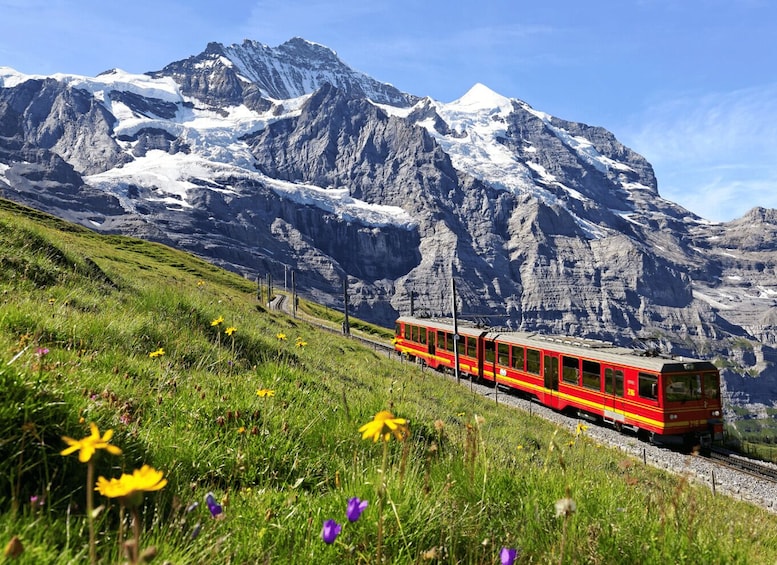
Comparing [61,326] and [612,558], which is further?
[61,326]

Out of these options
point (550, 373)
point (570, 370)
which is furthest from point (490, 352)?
point (570, 370)

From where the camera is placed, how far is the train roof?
18.1 metres

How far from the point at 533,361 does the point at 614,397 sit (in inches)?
205

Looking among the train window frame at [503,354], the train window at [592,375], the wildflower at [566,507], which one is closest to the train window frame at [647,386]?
the train window at [592,375]

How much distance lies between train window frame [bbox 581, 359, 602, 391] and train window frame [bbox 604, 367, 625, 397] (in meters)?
0.28

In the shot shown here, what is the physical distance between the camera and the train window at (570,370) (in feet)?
70.2

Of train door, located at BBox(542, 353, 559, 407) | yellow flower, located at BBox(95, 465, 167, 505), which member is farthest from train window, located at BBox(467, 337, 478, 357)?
yellow flower, located at BBox(95, 465, 167, 505)

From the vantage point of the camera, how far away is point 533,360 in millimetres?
24359

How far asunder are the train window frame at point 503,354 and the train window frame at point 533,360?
2069mm

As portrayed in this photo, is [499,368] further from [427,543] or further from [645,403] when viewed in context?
[427,543]

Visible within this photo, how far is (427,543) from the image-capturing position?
2602mm

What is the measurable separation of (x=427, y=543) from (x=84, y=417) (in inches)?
83.7

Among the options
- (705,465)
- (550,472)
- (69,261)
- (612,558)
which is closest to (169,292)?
(69,261)

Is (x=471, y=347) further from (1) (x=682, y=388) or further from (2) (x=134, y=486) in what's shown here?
(2) (x=134, y=486)
